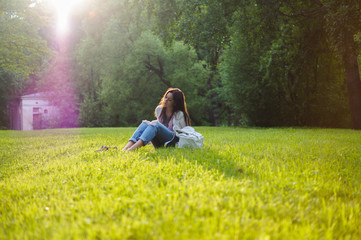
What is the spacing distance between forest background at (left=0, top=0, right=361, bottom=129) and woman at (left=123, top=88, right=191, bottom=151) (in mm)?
4756

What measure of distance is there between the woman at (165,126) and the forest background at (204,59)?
187 inches

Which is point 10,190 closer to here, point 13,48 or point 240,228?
point 240,228

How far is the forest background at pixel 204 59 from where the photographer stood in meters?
12.5

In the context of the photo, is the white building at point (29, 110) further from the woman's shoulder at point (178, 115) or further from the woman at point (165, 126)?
the woman's shoulder at point (178, 115)

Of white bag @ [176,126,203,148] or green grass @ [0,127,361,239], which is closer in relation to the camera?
green grass @ [0,127,361,239]

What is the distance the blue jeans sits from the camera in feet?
19.8

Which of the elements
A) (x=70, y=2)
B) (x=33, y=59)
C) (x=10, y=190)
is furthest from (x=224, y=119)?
(x=10, y=190)

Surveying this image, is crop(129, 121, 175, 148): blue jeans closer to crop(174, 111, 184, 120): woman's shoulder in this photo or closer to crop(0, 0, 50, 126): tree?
crop(174, 111, 184, 120): woman's shoulder

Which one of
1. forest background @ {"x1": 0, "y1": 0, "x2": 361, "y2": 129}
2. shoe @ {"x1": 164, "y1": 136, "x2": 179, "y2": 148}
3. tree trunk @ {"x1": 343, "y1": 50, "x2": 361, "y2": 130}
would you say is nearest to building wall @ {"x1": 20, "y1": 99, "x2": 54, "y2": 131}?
forest background @ {"x1": 0, "y1": 0, "x2": 361, "y2": 129}

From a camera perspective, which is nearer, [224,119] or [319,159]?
[319,159]

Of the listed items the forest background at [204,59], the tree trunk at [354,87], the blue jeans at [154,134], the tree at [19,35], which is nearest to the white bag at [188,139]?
the blue jeans at [154,134]

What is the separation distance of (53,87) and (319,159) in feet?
131

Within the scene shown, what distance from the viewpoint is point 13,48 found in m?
21.8

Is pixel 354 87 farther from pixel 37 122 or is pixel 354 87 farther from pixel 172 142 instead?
pixel 37 122
